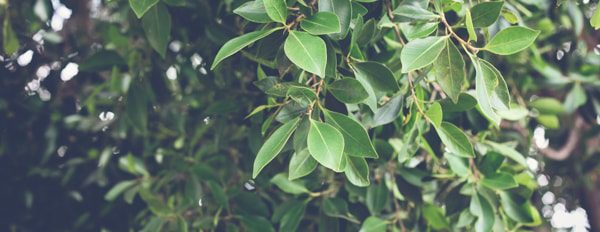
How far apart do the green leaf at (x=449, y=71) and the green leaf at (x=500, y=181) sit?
1.56 feet

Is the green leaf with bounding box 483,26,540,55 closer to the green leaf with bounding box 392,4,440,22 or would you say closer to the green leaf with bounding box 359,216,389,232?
the green leaf with bounding box 392,4,440,22

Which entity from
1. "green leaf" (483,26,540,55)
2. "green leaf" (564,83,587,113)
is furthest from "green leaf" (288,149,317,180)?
A: "green leaf" (564,83,587,113)

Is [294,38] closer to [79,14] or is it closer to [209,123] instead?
[209,123]

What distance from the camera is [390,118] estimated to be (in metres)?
1.14

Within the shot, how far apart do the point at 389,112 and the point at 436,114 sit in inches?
3.8

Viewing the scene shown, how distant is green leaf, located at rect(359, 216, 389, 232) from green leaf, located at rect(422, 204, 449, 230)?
0.15 metres

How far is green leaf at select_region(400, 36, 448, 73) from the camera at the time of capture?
899 mm

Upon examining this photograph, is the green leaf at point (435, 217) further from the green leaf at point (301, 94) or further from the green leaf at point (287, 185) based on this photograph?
the green leaf at point (301, 94)

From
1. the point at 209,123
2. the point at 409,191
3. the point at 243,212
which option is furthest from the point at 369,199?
the point at 209,123

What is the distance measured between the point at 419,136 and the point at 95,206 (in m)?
1.16

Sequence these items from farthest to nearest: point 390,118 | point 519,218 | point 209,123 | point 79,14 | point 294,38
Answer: point 79,14 < point 209,123 < point 519,218 < point 390,118 < point 294,38

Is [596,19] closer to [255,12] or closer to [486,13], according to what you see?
[486,13]

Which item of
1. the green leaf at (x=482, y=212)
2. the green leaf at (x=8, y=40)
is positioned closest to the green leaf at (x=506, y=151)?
the green leaf at (x=482, y=212)

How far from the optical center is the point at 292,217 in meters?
1.39
